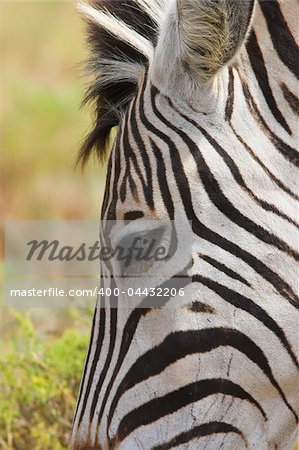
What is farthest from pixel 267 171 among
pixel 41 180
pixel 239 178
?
pixel 41 180

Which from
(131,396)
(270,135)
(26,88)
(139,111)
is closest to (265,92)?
(270,135)

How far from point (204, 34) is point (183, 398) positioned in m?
0.95

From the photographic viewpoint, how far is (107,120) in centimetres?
274

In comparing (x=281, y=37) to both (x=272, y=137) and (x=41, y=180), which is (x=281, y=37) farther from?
(x=41, y=180)

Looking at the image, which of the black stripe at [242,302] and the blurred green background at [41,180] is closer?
the black stripe at [242,302]

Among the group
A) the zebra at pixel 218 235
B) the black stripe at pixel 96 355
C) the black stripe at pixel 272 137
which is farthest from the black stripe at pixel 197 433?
the black stripe at pixel 272 137

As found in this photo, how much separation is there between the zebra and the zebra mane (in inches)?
11.9

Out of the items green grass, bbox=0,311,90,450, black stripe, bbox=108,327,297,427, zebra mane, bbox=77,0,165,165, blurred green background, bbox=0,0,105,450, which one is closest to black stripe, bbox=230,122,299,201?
black stripe, bbox=108,327,297,427

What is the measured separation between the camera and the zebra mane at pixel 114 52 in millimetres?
2596

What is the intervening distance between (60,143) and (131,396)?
28.6 ft

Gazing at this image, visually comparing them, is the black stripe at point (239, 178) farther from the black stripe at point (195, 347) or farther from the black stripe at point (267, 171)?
the black stripe at point (195, 347)

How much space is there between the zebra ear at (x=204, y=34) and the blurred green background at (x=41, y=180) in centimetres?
74

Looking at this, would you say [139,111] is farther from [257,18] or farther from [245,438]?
[245,438]

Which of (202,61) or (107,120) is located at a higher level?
(202,61)
